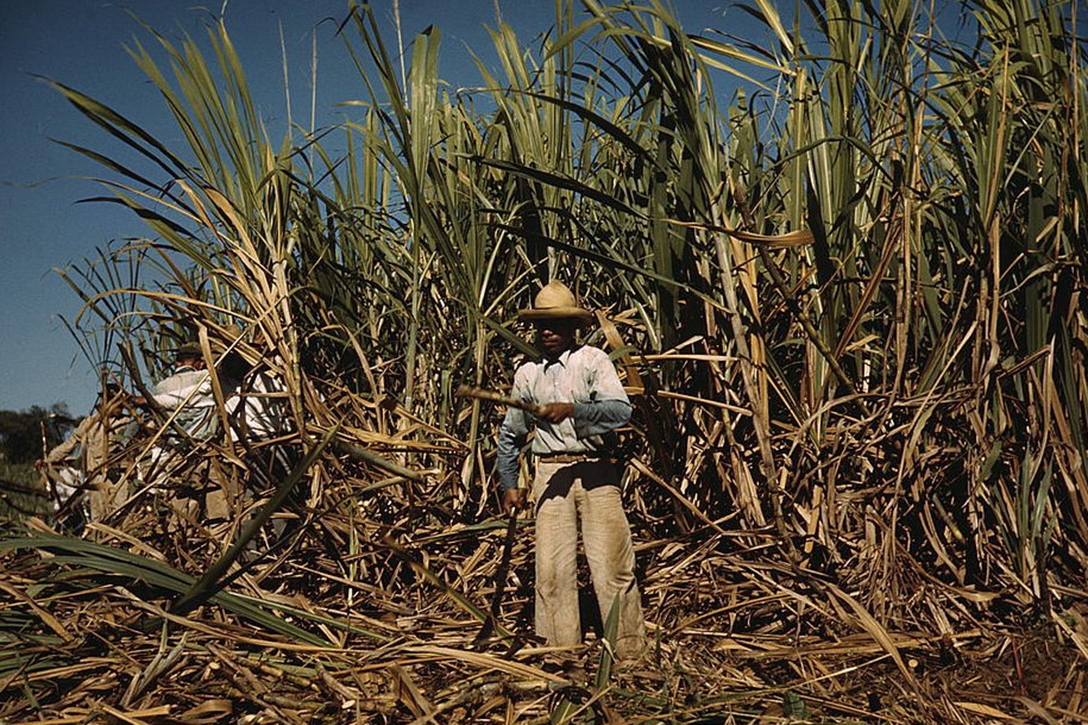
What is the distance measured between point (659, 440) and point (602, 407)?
37cm

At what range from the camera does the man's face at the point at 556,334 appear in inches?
99.7

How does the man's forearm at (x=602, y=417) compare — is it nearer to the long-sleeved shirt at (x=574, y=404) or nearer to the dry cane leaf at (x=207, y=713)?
the long-sleeved shirt at (x=574, y=404)

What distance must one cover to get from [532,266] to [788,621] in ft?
5.00

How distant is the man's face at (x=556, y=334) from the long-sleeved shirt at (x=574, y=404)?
1.1 inches

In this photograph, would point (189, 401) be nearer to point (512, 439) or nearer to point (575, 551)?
point (512, 439)

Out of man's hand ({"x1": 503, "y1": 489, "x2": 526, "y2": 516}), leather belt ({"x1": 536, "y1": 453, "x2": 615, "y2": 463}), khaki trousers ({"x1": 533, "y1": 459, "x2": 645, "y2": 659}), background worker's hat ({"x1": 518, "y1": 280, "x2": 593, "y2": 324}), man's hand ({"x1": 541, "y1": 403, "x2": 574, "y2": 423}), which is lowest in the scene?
khaki trousers ({"x1": 533, "y1": 459, "x2": 645, "y2": 659})

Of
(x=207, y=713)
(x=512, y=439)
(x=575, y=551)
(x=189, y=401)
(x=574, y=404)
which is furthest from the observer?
(x=189, y=401)

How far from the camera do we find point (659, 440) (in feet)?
8.65

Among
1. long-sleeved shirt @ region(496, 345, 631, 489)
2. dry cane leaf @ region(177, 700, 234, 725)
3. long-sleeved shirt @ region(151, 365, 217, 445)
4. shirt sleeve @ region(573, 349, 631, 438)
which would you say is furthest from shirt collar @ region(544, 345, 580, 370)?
dry cane leaf @ region(177, 700, 234, 725)

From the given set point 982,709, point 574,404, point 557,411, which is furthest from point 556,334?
point 982,709

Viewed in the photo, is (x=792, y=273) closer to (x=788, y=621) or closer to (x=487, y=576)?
(x=788, y=621)

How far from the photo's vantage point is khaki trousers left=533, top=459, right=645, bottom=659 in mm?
2389

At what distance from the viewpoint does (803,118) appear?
106 inches

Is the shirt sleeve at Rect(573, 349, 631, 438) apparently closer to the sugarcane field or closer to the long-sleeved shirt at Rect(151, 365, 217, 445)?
the sugarcane field
